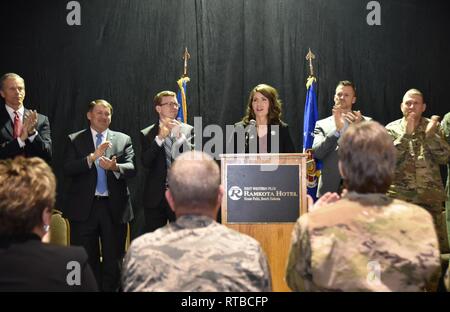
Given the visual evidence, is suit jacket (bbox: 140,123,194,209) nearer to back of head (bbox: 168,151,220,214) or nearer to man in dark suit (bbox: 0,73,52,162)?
man in dark suit (bbox: 0,73,52,162)

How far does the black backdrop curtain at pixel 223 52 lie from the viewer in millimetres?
5973

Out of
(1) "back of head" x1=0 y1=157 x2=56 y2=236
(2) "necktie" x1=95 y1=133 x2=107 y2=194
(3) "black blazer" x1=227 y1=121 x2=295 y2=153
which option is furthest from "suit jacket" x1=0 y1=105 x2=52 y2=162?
(1) "back of head" x1=0 y1=157 x2=56 y2=236

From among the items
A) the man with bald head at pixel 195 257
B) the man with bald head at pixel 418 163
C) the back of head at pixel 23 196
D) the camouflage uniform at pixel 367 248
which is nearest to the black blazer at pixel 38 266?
the back of head at pixel 23 196

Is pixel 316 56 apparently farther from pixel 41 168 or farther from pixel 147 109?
pixel 41 168

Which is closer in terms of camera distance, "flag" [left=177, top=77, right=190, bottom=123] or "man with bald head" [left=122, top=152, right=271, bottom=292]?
"man with bald head" [left=122, top=152, right=271, bottom=292]

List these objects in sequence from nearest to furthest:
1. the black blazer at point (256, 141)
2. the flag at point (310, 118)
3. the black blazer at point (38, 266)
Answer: the black blazer at point (38, 266)
the black blazer at point (256, 141)
the flag at point (310, 118)

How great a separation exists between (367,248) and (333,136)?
2.57m

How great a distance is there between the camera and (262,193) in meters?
3.69

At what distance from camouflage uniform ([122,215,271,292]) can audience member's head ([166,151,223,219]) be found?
102 millimetres

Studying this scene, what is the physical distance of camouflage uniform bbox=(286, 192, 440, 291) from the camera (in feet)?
6.46

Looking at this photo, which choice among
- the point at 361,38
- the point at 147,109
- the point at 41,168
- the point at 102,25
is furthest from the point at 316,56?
the point at 41,168

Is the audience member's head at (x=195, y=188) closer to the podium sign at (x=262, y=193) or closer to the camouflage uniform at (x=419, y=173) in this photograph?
the podium sign at (x=262, y=193)

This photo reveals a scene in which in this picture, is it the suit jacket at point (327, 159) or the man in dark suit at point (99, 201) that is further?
the man in dark suit at point (99, 201)

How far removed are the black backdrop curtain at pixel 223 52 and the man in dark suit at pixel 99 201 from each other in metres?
1.24
